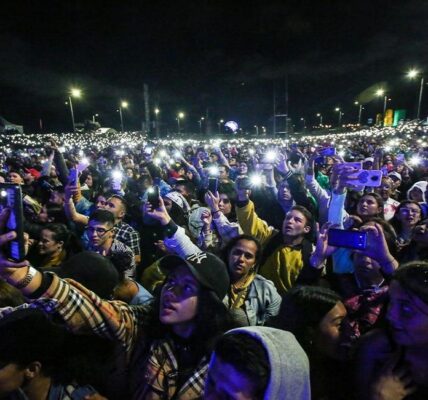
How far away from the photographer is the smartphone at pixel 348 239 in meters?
2.56

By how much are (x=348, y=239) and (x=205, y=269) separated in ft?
3.88

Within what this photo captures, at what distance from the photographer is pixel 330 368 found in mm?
2051

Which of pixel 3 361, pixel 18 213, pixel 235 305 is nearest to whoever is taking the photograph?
pixel 3 361

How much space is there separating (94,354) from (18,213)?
99cm

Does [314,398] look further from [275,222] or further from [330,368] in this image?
[275,222]

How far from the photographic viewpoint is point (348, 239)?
104 inches

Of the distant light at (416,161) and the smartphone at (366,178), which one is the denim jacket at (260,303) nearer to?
the smartphone at (366,178)

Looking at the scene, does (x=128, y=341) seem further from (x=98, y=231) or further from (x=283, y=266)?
(x=283, y=266)

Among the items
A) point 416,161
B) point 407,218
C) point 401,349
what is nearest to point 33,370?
point 401,349

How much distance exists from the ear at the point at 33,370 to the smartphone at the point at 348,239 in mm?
2193

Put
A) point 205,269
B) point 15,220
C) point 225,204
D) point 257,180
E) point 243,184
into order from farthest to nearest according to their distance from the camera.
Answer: point 257,180, point 225,204, point 243,184, point 205,269, point 15,220

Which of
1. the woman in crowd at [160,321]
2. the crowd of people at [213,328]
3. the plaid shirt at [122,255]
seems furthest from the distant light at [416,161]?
the woman in crowd at [160,321]

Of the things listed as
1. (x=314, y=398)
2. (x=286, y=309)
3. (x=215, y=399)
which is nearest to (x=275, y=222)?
(x=286, y=309)

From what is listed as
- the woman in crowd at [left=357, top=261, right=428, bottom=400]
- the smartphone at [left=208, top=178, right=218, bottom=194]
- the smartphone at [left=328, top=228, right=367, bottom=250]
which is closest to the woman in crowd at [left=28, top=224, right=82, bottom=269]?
the smartphone at [left=208, top=178, right=218, bottom=194]
